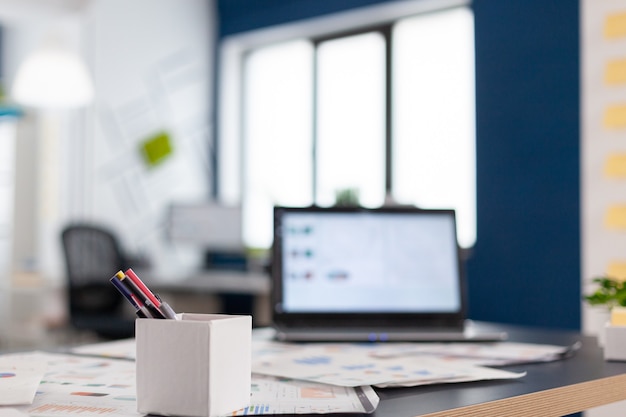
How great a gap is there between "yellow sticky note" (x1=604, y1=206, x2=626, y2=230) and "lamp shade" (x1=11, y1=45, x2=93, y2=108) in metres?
2.74

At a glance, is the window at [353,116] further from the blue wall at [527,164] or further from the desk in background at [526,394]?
the desk in background at [526,394]

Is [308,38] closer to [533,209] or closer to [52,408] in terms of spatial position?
[533,209]

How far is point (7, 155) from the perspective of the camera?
578 centimetres

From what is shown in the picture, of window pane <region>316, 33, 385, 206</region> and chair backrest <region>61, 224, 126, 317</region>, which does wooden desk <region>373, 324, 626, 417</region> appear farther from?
window pane <region>316, 33, 385, 206</region>

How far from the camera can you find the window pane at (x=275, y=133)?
557 cm

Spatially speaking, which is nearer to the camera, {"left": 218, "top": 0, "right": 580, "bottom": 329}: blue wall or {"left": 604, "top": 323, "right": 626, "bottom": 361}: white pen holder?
{"left": 604, "top": 323, "right": 626, "bottom": 361}: white pen holder

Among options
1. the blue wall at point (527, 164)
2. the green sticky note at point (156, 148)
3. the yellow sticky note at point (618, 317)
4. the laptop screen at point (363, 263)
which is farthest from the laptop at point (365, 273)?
the green sticky note at point (156, 148)

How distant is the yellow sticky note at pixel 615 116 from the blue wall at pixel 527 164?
22cm

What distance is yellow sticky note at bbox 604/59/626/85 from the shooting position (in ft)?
11.3

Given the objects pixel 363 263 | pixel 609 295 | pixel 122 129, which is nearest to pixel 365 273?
pixel 363 263

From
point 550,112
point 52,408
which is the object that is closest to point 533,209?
point 550,112

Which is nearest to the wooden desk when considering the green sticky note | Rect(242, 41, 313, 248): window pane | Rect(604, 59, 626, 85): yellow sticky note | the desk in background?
the desk in background

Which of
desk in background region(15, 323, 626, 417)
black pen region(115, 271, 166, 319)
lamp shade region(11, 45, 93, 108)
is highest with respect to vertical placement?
lamp shade region(11, 45, 93, 108)

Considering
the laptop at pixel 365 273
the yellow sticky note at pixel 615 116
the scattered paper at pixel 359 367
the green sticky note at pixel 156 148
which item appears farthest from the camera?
the green sticky note at pixel 156 148
